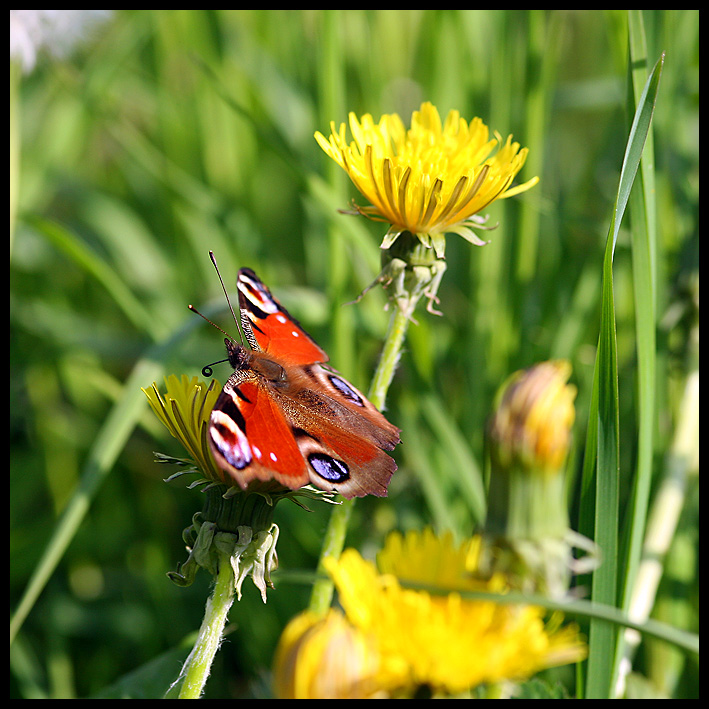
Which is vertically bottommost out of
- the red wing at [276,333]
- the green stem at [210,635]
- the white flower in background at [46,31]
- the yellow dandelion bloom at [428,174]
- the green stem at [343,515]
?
the green stem at [210,635]

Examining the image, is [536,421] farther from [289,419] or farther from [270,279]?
[270,279]

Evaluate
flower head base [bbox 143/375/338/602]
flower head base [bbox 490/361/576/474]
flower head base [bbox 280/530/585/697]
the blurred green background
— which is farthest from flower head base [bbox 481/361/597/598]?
the blurred green background

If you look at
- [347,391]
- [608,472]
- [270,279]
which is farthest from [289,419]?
[270,279]

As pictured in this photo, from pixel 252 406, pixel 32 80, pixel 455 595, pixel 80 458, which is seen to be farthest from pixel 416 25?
pixel 455 595

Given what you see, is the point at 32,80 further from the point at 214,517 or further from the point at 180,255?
the point at 214,517

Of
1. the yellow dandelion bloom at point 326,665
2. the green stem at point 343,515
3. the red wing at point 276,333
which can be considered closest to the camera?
the yellow dandelion bloom at point 326,665

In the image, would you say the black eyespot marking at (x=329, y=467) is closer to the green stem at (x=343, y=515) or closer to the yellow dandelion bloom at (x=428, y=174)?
the green stem at (x=343, y=515)

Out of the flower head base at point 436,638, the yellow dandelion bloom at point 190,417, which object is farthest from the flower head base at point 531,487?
the yellow dandelion bloom at point 190,417
